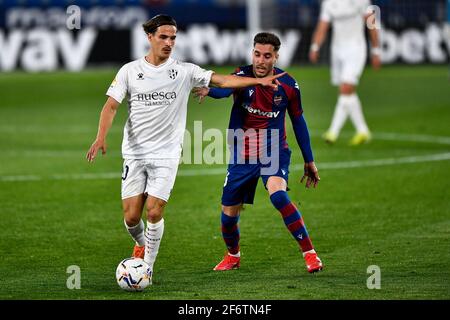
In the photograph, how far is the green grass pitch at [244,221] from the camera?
28.0 ft

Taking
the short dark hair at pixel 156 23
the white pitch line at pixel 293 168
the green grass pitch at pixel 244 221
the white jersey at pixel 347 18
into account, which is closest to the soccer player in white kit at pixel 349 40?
the white jersey at pixel 347 18

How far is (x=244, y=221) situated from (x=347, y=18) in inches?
297

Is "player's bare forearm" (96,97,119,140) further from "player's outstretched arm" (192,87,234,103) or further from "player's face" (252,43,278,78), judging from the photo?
"player's face" (252,43,278,78)

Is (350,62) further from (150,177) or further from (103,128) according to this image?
(103,128)

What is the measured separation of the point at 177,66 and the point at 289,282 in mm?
1911

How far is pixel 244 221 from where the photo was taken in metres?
11.9

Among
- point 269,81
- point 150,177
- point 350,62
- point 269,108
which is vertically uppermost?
point 350,62

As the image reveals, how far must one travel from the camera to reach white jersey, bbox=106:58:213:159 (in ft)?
29.0

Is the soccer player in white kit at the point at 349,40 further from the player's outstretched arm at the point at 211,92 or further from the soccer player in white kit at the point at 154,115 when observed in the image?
the soccer player in white kit at the point at 154,115

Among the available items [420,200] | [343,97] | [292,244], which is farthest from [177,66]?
[343,97]

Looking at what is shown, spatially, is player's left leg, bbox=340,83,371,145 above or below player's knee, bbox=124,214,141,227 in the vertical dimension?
above

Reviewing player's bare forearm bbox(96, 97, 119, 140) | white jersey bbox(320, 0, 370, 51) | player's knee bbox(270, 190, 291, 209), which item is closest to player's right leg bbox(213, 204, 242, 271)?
player's knee bbox(270, 190, 291, 209)

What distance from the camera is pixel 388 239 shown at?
10633 mm

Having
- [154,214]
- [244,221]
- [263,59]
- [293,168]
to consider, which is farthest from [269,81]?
[293,168]
